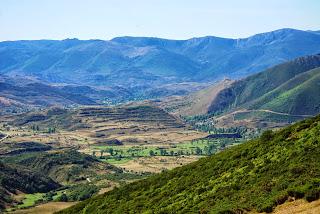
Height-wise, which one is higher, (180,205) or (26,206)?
(180,205)

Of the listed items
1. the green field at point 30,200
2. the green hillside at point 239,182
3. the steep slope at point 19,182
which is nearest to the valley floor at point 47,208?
the green field at point 30,200

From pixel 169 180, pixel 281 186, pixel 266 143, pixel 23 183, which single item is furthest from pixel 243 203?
pixel 23 183

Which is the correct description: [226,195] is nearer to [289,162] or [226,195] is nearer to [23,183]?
[289,162]

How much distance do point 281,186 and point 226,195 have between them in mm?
7321

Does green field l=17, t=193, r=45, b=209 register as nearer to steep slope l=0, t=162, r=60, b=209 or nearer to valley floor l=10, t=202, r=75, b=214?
steep slope l=0, t=162, r=60, b=209

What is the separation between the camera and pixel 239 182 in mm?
53188

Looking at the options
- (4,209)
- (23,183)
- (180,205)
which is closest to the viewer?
(180,205)

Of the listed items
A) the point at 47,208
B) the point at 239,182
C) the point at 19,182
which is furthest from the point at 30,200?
the point at 239,182

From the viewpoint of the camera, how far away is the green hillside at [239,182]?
44.8m

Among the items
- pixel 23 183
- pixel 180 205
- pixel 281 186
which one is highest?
pixel 281 186

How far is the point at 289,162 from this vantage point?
169 ft

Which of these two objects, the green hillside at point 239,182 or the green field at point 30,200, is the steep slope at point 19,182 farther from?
the green hillside at point 239,182

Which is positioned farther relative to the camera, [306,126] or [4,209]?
[4,209]

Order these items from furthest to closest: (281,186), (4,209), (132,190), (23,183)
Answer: (23,183) < (4,209) < (132,190) < (281,186)
